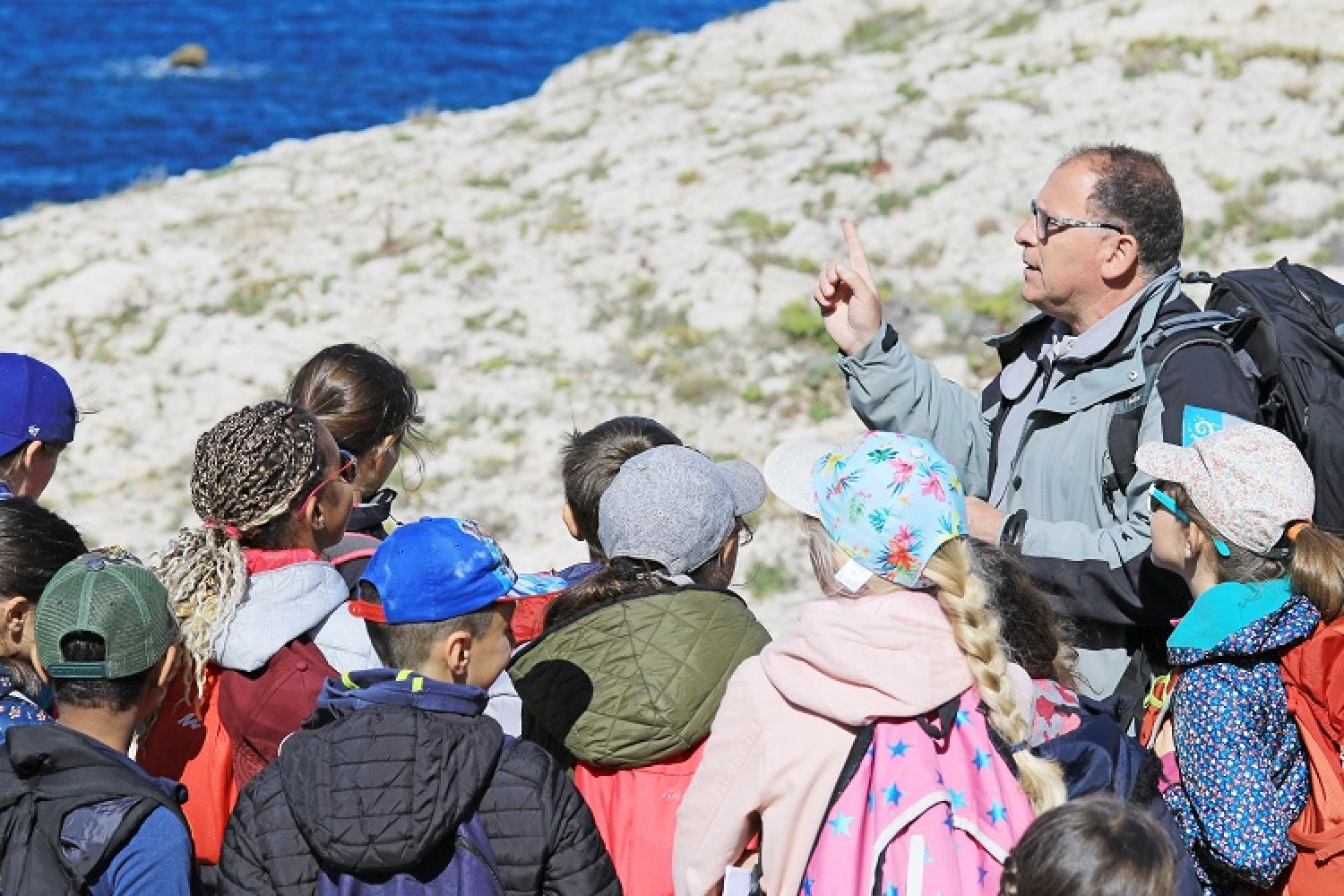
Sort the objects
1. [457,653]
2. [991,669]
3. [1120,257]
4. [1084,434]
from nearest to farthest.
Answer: [991,669], [457,653], [1084,434], [1120,257]

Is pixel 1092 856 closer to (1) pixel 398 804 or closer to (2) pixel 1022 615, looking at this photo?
(2) pixel 1022 615

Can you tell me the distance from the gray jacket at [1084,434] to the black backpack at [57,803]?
223 centimetres

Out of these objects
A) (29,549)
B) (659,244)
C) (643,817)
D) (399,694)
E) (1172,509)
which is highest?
(29,549)

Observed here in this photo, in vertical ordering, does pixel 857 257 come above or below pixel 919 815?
above

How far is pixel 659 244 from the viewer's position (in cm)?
1356

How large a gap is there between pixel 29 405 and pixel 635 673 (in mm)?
1989

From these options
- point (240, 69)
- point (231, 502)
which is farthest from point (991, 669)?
point (240, 69)

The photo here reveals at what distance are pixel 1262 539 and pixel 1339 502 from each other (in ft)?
2.94

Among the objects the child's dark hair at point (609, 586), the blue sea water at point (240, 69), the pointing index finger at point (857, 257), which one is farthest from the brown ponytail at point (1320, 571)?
the blue sea water at point (240, 69)

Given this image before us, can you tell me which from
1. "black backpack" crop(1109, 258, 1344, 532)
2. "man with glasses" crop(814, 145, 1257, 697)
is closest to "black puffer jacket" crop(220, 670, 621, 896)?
"man with glasses" crop(814, 145, 1257, 697)

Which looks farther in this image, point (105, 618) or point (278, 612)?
point (278, 612)

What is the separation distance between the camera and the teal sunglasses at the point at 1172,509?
333cm

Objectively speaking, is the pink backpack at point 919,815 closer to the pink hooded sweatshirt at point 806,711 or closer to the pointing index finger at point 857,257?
the pink hooded sweatshirt at point 806,711

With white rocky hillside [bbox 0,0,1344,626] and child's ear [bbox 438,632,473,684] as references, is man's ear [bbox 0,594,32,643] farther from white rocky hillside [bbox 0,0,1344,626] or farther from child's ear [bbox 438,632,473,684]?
white rocky hillside [bbox 0,0,1344,626]
